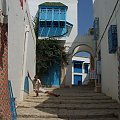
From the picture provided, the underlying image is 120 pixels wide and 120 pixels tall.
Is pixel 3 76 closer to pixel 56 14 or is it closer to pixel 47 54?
pixel 47 54

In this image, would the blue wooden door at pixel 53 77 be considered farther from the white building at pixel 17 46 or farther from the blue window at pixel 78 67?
the blue window at pixel 78 67

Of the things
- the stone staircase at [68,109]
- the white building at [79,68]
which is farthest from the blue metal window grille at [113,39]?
the white building at [79,68]

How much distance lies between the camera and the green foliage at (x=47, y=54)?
21.7m

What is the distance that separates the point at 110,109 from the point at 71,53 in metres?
13.0

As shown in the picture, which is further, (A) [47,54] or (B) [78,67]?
(B) [78,67]

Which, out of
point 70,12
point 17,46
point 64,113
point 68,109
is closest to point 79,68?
point 70,12

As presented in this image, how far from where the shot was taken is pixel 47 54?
2189 centimetres

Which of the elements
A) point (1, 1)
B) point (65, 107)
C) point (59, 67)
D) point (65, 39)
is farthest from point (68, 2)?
point (1, 1)

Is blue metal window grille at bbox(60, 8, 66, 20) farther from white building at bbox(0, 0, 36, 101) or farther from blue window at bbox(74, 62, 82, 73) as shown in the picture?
blue window at bbox(74, 62, 82, 73)

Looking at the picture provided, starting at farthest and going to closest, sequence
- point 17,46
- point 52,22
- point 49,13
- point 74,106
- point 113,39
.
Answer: point 49,13, point 52,22, point 113,39, point 17,46, point 74,106

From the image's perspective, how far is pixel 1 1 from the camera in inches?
270

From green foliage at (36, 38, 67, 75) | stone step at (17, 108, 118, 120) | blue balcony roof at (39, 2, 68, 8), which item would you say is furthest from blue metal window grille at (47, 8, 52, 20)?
stone step at (17, 108, 118, 120)

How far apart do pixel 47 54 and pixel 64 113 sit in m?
12.7

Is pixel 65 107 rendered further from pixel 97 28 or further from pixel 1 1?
pixel 97 28
